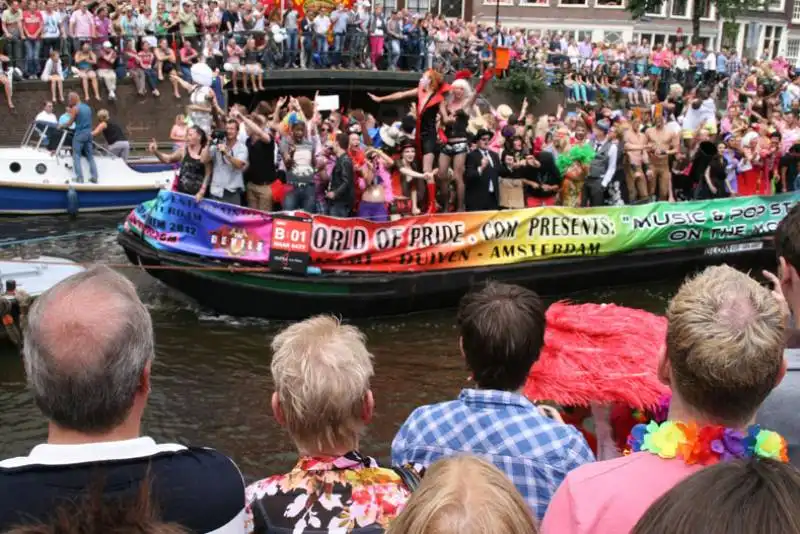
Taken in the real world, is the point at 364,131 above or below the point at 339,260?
above

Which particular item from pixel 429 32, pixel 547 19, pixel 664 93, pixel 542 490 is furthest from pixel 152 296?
pixel 547 19

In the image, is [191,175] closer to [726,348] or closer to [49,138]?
[49,138]

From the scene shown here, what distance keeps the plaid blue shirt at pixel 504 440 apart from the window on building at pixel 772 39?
5260cm

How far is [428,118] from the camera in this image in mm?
12391

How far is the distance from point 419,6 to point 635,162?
2766 centimetres

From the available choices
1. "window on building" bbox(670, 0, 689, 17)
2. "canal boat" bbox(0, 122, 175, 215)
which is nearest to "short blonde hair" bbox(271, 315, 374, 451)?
"canal boat" bbox(0, 122, 175, 215)

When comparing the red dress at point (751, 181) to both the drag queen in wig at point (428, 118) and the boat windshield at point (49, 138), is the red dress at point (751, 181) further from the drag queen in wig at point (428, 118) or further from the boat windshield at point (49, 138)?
the boat windshield at point (49, 138)

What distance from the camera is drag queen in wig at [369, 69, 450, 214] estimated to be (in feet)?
39.8

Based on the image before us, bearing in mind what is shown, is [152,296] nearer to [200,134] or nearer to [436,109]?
[200,134]

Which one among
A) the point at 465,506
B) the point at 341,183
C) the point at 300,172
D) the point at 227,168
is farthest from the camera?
the point at 300,172

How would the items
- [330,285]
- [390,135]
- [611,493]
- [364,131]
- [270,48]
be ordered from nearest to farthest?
[611,493] → [330,285] → [364,131] → [390,135] → [270,48]

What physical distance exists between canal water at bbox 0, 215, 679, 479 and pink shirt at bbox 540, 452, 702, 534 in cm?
581

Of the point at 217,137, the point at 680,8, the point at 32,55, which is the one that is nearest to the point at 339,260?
the point at 217,137

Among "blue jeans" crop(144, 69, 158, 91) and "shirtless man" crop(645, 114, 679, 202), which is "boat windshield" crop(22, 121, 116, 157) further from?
"shirtless man" crop(645, 114, 679, 202)
